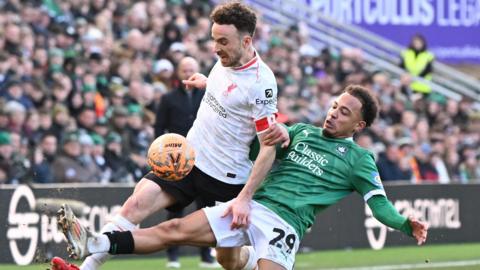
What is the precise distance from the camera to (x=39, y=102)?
50.8 feet

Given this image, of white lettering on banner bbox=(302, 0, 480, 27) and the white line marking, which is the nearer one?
the white line marking

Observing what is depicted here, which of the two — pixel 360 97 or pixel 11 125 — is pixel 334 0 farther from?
pixel 360 97

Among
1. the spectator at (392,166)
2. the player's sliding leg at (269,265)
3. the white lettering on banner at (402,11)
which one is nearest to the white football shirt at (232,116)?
the player's sliding leg at (269,265)

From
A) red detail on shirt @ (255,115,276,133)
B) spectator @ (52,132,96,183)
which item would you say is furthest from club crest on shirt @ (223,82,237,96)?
spectator @ (52,132,96,183)

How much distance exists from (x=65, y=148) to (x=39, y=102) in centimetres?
82

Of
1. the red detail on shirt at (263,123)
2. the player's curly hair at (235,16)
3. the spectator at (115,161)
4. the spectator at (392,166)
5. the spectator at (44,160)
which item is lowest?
the spectator at (392,166)

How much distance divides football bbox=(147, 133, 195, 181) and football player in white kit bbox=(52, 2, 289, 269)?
33 centimetres

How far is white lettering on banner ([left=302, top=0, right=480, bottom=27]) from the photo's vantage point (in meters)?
26.3

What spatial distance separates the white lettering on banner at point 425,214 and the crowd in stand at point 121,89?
887mm

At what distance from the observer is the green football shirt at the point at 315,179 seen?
881 centimetres

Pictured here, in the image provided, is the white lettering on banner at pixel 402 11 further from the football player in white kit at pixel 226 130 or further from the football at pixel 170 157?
the football at pixel 170 157

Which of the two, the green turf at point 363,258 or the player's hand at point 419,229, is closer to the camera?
the player's hand at point 419,229

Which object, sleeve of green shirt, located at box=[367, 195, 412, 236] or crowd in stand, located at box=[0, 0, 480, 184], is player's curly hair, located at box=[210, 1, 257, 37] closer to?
sleeve of green shirt, located at box=[367, 195, 412, 236]

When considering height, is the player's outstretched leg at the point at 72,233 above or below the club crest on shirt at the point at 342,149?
below
